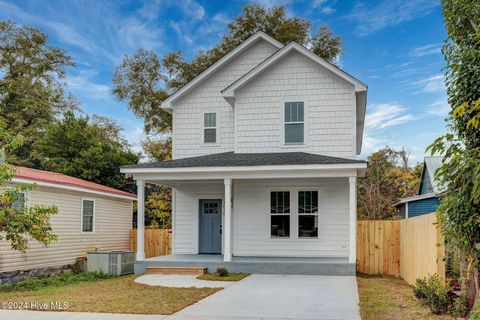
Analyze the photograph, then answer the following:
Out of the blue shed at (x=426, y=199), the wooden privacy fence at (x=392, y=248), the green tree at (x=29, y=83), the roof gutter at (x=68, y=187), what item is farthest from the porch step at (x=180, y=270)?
the green tree at (x=29, y=83)

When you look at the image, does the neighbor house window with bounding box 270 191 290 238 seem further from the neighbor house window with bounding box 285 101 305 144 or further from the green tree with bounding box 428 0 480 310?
the green tree with bounding box 428 0 480 310

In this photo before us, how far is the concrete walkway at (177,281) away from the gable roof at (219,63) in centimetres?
658

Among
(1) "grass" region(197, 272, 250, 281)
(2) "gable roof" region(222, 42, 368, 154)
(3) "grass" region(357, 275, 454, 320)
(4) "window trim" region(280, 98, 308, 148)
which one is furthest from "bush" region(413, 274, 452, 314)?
(2) "gable roof" region(222, 42, 368, 154)

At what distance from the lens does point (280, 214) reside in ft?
51.3

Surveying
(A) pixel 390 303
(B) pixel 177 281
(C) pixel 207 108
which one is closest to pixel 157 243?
(C) pixel 207 108

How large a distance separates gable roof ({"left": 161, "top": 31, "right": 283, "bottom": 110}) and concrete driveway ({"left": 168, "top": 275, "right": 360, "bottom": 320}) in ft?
25.1

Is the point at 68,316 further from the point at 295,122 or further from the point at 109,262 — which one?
the point at 295,122

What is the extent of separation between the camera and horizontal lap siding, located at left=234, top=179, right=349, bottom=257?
15.2 m

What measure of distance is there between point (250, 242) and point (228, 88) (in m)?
5.26

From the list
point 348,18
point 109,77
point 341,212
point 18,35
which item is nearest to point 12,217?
point 341,212

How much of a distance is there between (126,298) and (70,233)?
7647 mm

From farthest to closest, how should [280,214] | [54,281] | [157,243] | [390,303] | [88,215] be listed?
[157,243] < [88,215] < [280,214] < [54,281] < [390,303]

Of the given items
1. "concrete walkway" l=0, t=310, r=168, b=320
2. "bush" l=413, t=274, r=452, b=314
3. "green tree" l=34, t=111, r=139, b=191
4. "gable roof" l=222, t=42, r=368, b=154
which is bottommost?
"concrete walkway" l=0, t=310, r=168, b=320

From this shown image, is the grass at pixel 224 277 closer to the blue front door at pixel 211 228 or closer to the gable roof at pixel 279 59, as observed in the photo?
the blue front door at pixel 211 228
